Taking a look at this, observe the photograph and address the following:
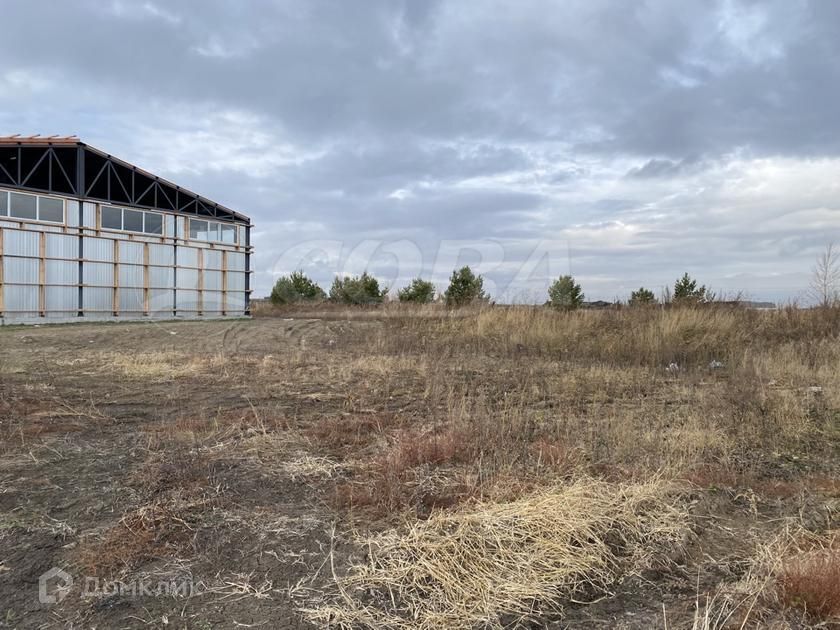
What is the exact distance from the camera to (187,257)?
2408cm

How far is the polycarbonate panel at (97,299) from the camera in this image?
20656mm

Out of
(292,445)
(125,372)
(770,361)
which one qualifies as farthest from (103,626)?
(770,361)

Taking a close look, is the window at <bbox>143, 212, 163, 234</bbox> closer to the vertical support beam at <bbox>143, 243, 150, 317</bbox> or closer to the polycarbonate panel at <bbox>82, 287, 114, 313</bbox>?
the vertical support beam at <bbox>143, 243, 150, 317</bbox>

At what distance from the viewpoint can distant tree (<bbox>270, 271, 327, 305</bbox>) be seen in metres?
42.8

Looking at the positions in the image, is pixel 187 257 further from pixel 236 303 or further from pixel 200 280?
pixel 236 303

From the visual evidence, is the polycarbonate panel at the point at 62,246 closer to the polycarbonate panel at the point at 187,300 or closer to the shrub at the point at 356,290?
the polycarbonate panel at the point at 187,300

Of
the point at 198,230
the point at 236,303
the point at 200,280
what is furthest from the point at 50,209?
the point at 236,303

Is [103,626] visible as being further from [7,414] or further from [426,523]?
[7,414]

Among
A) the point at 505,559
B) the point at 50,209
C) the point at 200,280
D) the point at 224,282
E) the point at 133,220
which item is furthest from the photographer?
the point at 224,282

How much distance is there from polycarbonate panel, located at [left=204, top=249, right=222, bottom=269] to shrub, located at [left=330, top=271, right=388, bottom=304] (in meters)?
15.5

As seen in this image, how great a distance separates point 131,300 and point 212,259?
422 cm

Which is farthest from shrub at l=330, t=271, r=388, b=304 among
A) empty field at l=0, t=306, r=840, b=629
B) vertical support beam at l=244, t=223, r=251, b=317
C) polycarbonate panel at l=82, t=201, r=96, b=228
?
empty field at l=0, t=306, r=840, b=629

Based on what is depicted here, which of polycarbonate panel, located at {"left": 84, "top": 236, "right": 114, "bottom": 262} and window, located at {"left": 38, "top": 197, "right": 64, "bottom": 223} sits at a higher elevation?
window, located at {"left": 38, "top": 197, "right": 64, "bottom": 223}

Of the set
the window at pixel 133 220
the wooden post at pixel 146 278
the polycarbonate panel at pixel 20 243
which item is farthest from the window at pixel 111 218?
the polycarbonate panel at pixel 20 243
